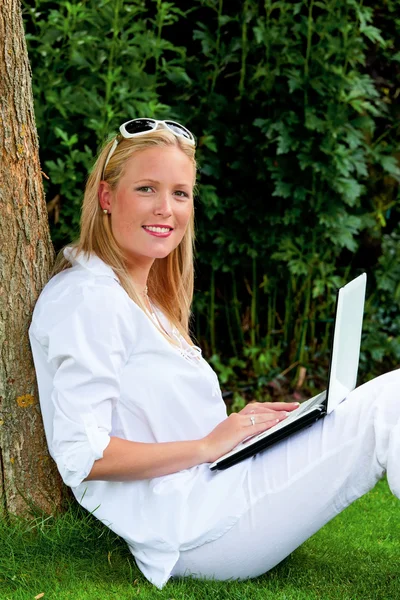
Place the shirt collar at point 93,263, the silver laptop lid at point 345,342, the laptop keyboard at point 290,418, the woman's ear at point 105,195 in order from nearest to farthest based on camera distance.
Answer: the silver laptop lid at point 345,342
the laptop keyboard at point 290,418
the shirt collar at point 93,263
the woman's ear at point 105,195

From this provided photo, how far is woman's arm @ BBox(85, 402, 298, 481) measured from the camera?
230 centimetres

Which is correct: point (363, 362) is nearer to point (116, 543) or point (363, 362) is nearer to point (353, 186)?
point (353, 186)

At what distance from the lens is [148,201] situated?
2547mm

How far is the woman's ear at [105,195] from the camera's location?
2604 millimetres

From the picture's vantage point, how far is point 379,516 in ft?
10.8

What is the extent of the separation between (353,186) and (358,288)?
205cm

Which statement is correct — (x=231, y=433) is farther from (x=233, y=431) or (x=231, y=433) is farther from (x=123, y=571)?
(x=123, y=571)

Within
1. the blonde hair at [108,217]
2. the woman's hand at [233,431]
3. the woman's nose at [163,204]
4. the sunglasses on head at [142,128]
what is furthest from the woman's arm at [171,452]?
the sunglasses on head at [142,128]

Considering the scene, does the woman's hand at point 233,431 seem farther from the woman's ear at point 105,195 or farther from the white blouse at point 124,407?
the woman's ear at point 105,195

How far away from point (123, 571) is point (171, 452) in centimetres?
41

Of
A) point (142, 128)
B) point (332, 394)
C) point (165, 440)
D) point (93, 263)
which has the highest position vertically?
point (142, 128)

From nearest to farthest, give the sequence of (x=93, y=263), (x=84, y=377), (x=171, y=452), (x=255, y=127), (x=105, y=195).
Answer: (x=84, y=377) < (x=171, y=452) < (x=93, y=263) < (x=105, y=195) < (x=255, y=127)

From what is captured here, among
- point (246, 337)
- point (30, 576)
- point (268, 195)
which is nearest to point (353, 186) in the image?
point (268, 195)

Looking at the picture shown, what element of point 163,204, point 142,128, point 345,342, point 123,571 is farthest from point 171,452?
point 142,128
